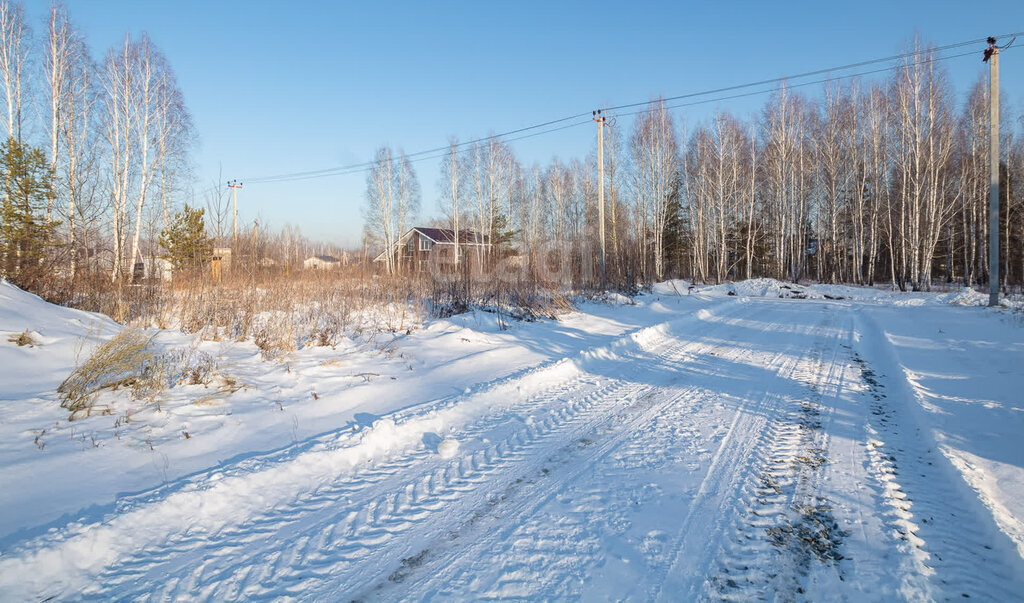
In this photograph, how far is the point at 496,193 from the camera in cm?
3447

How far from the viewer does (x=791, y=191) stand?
100 ft

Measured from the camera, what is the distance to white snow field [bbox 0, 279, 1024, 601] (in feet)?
7.84

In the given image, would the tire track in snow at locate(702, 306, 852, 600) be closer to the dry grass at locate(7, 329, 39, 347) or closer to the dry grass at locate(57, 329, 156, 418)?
the dry grass at locate(57, 329, 156, 418)

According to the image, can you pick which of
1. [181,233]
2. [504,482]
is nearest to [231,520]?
[504,482]

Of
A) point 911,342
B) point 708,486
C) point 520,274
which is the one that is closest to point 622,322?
point 520,274

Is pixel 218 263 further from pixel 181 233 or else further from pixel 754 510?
pixel 181 233

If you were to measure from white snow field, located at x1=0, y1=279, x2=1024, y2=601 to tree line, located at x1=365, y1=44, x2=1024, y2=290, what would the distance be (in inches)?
551

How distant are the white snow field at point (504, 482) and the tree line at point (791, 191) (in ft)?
45.9

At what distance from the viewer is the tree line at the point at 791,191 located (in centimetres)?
2380

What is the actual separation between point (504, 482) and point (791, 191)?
34.6m

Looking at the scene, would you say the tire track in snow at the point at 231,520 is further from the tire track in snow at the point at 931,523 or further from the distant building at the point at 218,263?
the distant building at the point at 218,263

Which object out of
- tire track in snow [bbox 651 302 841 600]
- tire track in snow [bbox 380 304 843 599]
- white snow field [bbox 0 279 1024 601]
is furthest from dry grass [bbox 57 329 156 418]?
tire track in snow [bbox 651 302 841 600]

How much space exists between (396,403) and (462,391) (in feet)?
2.80

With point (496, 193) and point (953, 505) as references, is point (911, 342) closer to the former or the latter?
point (953, 505)
